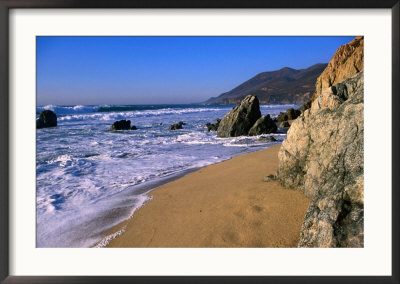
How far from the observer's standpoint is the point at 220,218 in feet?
8.96

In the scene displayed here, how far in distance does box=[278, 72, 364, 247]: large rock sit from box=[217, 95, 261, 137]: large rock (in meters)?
8.14

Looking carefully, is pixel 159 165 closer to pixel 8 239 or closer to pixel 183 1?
pixel 8 239

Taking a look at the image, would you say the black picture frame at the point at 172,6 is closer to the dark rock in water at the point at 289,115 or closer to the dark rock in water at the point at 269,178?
the dark rock in water at the point at 269,178

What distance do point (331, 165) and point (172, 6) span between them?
2343 millimetres

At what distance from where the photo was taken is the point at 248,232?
8.13ft

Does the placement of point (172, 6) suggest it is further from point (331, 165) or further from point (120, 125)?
point (120, 125)

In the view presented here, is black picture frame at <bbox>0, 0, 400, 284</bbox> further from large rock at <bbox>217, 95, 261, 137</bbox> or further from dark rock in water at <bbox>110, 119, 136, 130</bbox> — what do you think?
dark rock in water at <bbox>110, 119, 136, 130</bbox>

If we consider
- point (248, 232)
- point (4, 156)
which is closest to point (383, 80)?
point (248, 232)

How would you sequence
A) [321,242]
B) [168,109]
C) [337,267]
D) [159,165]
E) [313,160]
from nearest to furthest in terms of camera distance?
1. [321,242]
2. [337,267]
3. [313,160]
4. [159,165]
5. [168,109]

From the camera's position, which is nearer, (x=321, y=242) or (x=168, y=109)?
(x=321, y=242)

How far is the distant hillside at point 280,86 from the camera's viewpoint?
260 inches

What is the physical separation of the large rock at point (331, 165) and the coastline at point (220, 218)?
9.3 inches

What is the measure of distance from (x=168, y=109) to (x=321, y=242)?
94.2 feet

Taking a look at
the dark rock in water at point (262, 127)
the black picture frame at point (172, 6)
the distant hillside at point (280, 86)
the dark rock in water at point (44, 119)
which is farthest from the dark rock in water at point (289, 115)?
the black picture frame at point (172, 6)
